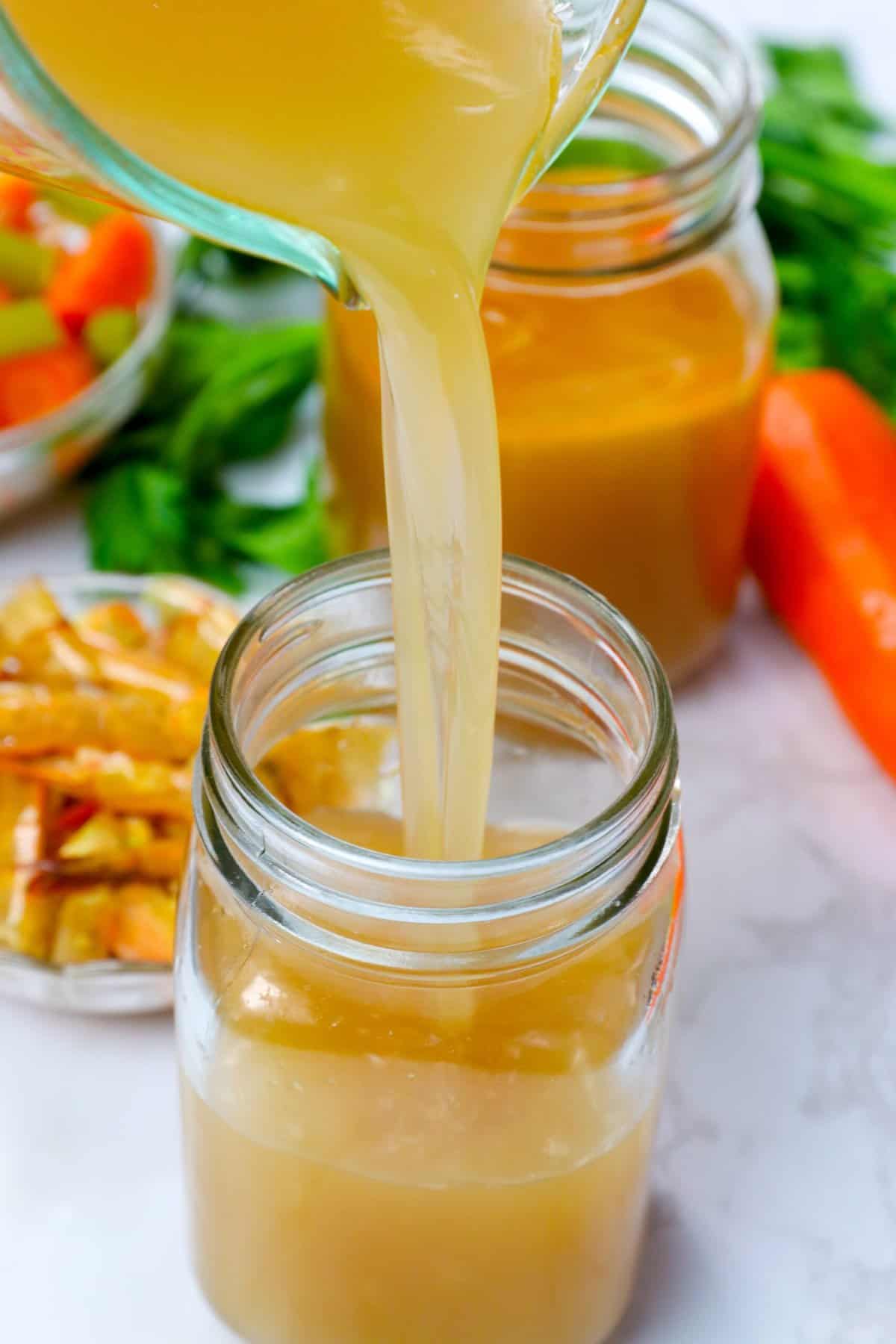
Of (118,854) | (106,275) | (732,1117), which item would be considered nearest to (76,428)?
(106,275)

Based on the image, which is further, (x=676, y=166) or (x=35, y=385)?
(x=35, y=385)

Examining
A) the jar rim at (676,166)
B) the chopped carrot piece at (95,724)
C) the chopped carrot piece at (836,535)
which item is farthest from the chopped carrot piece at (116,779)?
the chopped carrot piece at (836,535)

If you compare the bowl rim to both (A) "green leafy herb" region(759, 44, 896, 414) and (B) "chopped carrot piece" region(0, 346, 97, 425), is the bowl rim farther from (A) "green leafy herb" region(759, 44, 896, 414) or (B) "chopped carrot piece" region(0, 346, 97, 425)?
(A) "green leafy herb" region(759, 44, 896, 414)

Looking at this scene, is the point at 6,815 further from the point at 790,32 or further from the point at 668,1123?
the point at 790,32

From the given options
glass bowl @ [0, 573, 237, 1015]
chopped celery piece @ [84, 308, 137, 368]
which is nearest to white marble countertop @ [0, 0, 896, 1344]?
glass bowl @ [0, 573, 237, 1015]

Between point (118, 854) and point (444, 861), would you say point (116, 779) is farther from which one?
point (444, 861)

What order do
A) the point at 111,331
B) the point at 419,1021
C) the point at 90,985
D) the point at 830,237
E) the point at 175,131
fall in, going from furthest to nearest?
the point at 830,237
the point at 111,331
the point at 90,985
the point at 419,1021
the point at 175,131

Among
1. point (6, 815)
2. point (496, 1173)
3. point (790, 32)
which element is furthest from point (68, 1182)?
point (790, 32)
